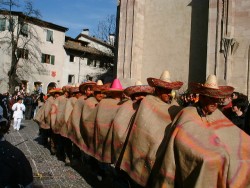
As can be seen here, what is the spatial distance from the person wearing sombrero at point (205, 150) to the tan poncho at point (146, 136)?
0.27 meters

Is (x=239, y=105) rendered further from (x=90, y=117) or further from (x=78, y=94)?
(x=78, y=94)

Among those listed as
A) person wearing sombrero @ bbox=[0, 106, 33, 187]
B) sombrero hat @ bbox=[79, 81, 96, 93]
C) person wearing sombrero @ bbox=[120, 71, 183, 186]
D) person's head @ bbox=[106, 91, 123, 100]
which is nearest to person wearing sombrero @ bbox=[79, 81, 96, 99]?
sombrero hat @ bbox=[79, 81, 96, 93]

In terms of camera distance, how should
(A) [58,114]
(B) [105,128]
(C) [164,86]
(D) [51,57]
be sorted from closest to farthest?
(C) [164,86] → (B) [105,128] → (A) [58,114] → (D) [51,57]

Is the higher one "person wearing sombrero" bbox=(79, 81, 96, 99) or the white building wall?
the white building wall

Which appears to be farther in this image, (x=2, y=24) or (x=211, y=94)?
(x=2, y=24)

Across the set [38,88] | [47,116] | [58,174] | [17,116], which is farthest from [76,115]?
[38,88]

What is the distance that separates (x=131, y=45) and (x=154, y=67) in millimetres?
1924

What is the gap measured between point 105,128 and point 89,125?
A: 0.94 metres

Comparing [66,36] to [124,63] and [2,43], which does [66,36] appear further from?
[124,63]

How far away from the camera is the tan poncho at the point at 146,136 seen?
468cm

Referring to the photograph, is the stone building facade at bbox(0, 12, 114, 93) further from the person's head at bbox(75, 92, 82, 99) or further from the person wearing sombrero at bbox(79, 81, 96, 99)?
the person wearing sombrero at bbox(79, 81, 96, 99)

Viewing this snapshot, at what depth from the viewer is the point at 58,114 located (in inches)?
393

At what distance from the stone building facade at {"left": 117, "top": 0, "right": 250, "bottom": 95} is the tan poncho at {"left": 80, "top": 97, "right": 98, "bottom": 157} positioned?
10884mm

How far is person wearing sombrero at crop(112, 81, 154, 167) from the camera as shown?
18.4 feet
